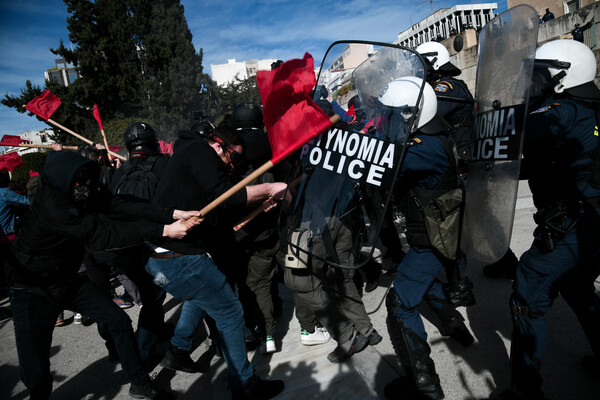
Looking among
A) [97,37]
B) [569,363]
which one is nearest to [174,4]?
[97,37]

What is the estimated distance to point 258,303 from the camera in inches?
128

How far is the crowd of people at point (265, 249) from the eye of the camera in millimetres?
1913

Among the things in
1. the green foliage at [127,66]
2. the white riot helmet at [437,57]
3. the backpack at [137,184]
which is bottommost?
the backpack at [137,184]

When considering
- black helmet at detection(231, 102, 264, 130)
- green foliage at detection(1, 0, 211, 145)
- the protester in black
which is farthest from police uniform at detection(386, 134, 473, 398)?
green foliage at detection(1, 0, 211, 145)

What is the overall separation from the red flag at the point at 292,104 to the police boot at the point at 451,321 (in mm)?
1833

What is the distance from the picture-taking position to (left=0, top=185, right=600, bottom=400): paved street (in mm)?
2363

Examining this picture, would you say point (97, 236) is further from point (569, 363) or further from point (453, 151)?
point (569, 363)

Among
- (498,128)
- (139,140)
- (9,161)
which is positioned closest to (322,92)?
(498,128)

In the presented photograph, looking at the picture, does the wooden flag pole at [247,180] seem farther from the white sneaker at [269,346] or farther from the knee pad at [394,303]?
the white sneaker at [269,346]

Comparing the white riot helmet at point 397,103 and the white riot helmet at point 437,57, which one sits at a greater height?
the white riot helmet at point 437,57

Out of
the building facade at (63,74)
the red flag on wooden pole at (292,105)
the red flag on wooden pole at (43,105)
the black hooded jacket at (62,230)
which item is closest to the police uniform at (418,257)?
the red flag on wooden pole at (292,105)

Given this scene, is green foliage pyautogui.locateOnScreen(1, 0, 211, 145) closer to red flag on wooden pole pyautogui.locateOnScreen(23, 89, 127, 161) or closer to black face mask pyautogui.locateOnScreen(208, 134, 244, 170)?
red flag on wooden pole pyautogui.locateOnScreen(23, 89, 127, 161)

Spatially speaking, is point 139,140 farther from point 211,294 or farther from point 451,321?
point 451,321

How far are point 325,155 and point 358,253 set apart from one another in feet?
1.63
